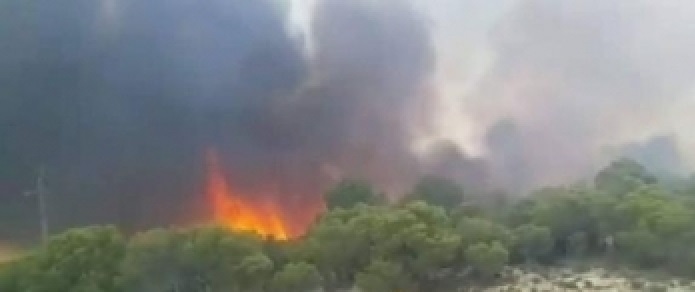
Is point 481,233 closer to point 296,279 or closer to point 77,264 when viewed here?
point 296,279

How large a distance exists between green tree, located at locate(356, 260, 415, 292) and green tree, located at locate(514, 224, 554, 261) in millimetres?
5442

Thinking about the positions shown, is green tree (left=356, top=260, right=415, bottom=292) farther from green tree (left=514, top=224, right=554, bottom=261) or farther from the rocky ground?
green tree (left=514, top=224, right=554, bottom=261)

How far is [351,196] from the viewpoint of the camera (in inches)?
1526

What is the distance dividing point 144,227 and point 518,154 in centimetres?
1753

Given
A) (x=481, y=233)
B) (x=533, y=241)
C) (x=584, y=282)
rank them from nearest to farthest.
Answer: (x=584, y=282) → (x=481, y=233) → (x=533, y=241)

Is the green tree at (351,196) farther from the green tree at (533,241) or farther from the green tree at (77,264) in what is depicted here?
the green tree at (77,264)

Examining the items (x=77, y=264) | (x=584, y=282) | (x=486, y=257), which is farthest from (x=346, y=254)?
(x=77, y=264)

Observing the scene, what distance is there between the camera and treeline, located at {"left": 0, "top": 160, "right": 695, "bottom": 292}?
3111 centimetres

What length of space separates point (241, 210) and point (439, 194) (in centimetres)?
1108

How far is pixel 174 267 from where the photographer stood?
1254 inches

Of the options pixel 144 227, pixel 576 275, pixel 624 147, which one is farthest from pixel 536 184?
pixel 144 227

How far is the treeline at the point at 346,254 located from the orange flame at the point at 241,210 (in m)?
11.2

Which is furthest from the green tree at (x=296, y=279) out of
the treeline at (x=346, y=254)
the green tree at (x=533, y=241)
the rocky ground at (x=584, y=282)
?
the green tree at (x=533, y=241)

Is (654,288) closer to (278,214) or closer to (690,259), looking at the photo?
(690,259)
